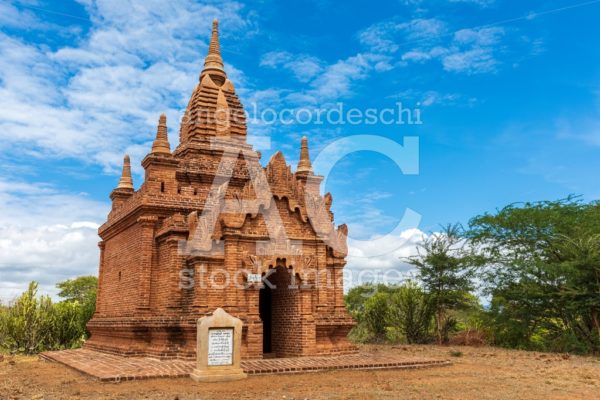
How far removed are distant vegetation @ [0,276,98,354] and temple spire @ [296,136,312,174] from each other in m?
11.9

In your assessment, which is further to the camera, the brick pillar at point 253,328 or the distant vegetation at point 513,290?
the distant vegetation at point 513,290

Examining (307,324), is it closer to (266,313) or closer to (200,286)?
(266,313)

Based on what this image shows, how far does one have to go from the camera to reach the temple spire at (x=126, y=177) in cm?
2103

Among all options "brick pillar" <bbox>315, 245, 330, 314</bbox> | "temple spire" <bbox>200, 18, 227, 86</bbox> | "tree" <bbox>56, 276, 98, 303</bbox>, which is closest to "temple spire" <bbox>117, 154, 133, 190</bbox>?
"temple spire" <bbox>200, 18, 227, 86</bbox>

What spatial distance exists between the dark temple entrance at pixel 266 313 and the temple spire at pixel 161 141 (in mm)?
5132

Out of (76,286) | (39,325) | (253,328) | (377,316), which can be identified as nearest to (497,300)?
(377,316)

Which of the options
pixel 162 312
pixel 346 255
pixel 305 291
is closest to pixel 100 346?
pixel 162 312

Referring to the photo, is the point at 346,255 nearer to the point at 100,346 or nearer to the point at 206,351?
the point at 206,351

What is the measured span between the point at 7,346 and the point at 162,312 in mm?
10479

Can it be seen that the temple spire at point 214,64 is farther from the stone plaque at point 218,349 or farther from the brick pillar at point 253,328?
the stone plaque at point 218,349

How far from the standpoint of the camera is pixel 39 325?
21.1 metres

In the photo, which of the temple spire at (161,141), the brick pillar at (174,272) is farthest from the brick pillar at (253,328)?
the temple spire at (161,141)

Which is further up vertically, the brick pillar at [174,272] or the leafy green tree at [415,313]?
the brick pillar at [174,272]

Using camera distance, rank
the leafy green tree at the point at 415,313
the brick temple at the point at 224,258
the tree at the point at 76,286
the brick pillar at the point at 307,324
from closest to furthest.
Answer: the brick temple at the point at 224,258, the brick pillar at the point at 307,324, the leafy green tree at the point at 415,313, the tree at the point at 76,286
